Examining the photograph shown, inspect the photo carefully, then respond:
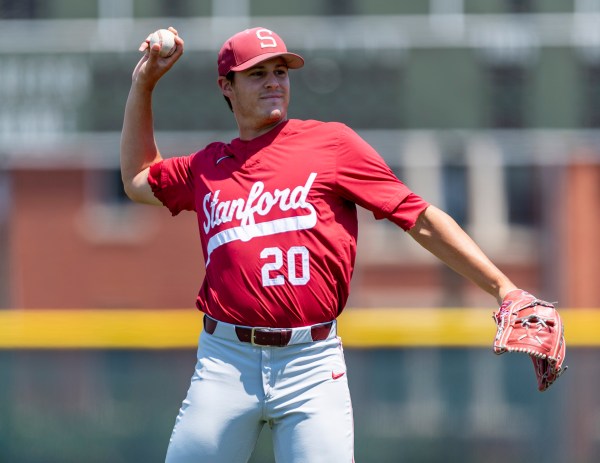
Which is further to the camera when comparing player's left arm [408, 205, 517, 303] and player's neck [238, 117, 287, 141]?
player's neck [238, 117, 287, 141]

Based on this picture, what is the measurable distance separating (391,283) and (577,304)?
217 cm

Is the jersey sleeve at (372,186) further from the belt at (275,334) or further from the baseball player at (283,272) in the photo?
the belt at (275,334)

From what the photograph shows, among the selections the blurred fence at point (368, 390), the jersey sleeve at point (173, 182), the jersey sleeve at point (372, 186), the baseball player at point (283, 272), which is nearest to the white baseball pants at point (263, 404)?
the baseball player at point (283, 272)

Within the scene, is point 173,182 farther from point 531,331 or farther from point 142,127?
point 531,331

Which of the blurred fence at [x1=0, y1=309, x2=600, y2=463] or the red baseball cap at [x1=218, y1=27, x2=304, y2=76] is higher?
the red baseball cap at [x1=218, y1=27, x2=304, y2=76]

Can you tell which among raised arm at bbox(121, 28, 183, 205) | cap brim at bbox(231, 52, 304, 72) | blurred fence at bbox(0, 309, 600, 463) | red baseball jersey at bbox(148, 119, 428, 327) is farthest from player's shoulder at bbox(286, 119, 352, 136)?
blurred fence at bbox(0, 309, 600, 463)

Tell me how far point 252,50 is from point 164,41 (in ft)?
1.05

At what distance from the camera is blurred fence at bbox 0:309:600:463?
559 cm

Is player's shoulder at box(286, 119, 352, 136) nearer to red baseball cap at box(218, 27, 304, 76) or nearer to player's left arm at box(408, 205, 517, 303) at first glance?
red baseball cap at box(218, 27, 304, 76)

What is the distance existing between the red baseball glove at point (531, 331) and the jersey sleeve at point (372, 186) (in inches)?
12.5

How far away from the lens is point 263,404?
9.54 ft

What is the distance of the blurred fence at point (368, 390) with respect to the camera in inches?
220

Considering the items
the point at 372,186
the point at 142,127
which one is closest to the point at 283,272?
the point at 372,186

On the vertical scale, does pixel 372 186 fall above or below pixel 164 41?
below
